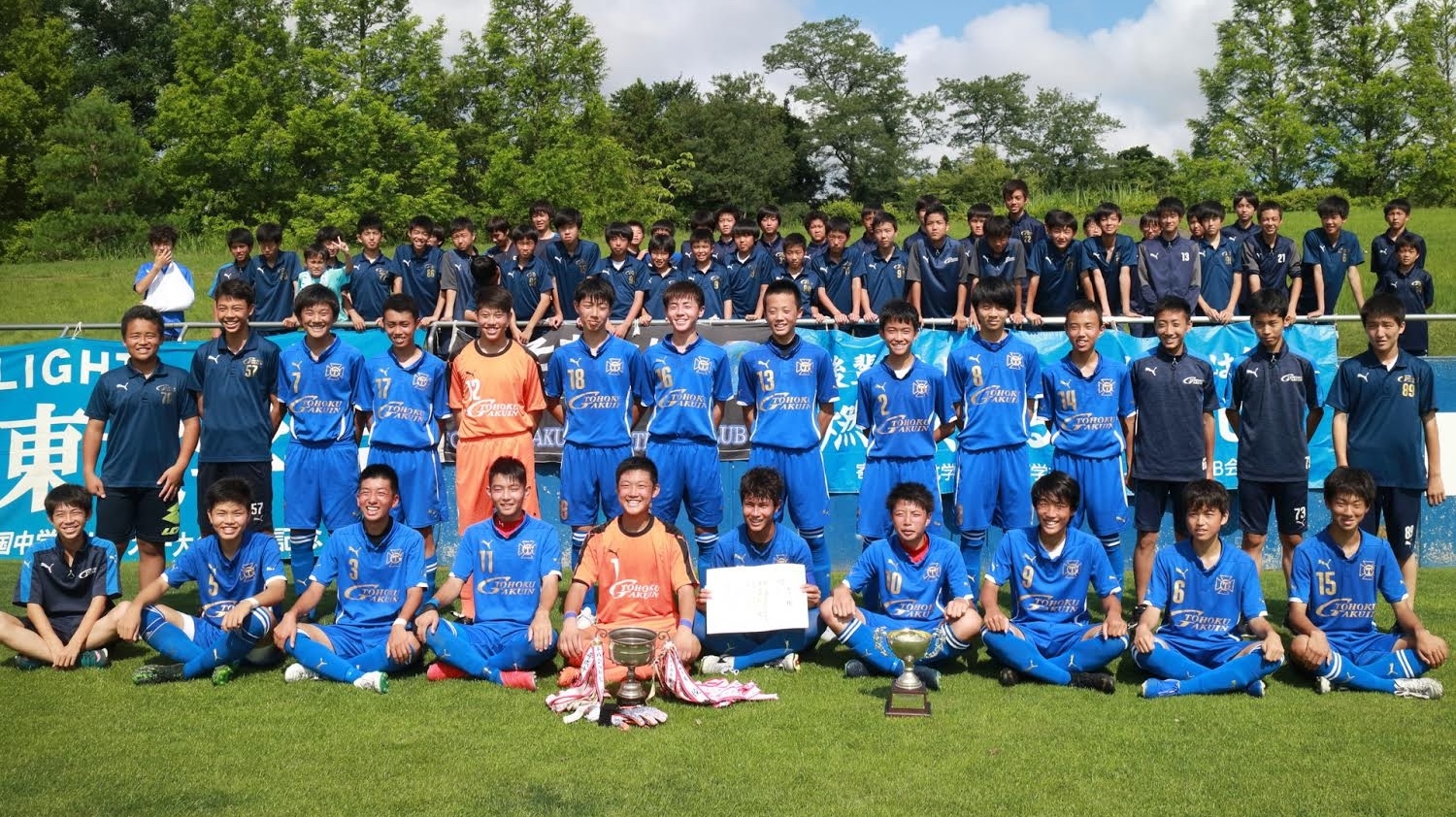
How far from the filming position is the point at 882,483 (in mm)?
7430

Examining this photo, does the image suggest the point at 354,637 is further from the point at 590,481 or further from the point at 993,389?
the point at 993,389

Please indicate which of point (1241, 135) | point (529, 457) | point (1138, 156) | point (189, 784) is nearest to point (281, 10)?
point (1241, 135)

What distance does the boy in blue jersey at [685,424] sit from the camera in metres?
7.53

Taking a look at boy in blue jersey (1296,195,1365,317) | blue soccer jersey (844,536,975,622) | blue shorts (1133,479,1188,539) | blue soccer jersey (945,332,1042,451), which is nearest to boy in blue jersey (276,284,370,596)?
blue soccer jersey (844,536,975,622)

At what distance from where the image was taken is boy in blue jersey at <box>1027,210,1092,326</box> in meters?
9.94

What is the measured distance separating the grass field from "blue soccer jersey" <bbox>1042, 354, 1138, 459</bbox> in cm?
892

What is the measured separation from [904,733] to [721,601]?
1359 millimetres

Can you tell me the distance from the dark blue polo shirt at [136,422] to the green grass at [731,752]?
153 cm

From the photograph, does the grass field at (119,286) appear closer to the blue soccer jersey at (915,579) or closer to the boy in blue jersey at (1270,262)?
the boy in blue jersey at (1270,262)

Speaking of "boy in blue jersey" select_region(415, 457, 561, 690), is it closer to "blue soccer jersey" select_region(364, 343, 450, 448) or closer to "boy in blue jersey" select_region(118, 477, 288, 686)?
"boy in blue jersey" select_region(118, 477, 288, 686)

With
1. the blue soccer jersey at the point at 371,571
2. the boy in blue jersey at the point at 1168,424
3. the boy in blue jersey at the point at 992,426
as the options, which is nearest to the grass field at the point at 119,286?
the boy in blue jersey at the point at 1168,424

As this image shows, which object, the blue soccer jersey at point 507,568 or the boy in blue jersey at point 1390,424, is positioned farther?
the boy in blue jersey at point 1390,424

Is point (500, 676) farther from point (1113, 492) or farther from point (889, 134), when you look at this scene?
point (889, 134)

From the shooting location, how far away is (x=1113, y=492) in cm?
742
